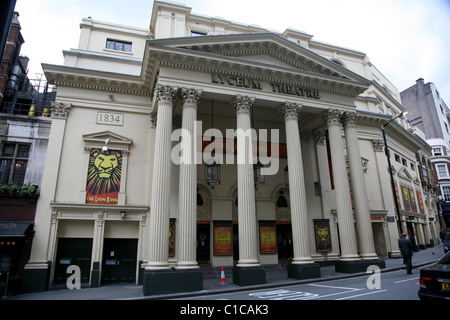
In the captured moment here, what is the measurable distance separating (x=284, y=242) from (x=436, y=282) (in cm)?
1449

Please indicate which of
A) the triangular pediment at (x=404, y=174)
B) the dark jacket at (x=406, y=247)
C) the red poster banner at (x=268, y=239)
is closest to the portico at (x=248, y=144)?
the red poster banner at (x=268, y=239)

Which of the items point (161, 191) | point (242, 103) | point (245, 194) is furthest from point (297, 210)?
point (161, 191)

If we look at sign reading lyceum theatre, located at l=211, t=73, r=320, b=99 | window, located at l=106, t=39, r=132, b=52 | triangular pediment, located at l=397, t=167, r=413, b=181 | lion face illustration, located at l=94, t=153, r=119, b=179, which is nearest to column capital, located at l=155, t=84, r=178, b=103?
sign reading lyceum theatre, located at l=211, t=73, r=320, b=99

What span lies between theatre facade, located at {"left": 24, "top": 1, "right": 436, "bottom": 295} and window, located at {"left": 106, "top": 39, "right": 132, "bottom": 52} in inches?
3.4

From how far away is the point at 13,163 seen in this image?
51.2 ft

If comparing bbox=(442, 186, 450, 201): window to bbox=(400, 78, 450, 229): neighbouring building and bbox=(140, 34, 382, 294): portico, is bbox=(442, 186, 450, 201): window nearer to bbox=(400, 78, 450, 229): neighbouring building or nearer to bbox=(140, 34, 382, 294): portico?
bbox=(400, 78, 450, 229): neighbouring building

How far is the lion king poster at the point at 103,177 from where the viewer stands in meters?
16.1

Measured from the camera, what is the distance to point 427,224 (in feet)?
102

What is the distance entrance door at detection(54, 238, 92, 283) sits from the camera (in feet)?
48.8

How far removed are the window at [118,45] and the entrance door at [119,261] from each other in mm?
12396

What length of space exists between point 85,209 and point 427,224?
108 ft

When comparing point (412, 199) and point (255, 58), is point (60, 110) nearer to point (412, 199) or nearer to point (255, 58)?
point (255, 58)
